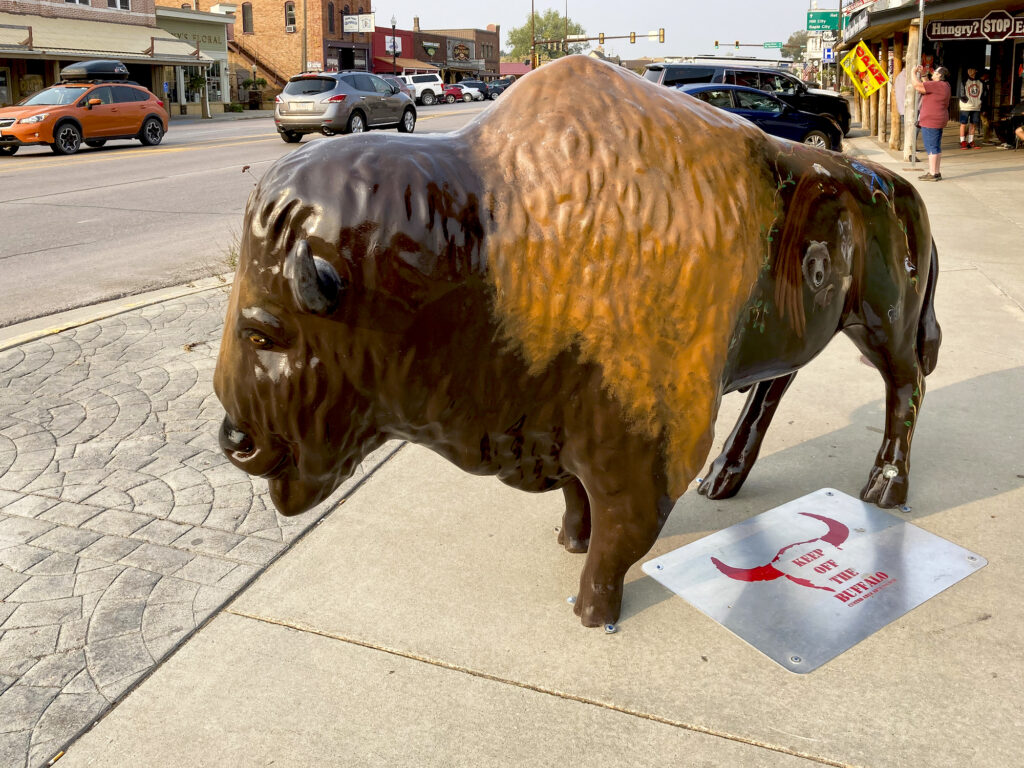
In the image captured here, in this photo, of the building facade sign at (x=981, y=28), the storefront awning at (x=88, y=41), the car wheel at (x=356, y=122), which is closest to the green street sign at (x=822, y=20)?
the building facade sign at (x=981, y=28)

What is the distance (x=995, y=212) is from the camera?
1028 centimetres

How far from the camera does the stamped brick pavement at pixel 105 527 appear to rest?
95.3 inches

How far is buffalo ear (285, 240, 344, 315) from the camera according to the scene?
177cm

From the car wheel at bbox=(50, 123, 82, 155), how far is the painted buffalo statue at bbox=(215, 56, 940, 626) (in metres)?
19.6

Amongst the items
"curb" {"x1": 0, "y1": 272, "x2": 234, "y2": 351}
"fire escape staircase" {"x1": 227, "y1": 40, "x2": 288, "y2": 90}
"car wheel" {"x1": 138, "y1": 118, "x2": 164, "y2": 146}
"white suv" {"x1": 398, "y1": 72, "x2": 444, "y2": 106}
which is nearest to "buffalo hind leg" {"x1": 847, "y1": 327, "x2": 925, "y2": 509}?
"curb" {"x1": 0, "y1": 272, "x2": 234, "y2": 351}

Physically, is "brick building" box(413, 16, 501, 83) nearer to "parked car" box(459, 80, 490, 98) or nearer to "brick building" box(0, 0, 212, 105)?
"parked car" box(459, 80, 490, 98)

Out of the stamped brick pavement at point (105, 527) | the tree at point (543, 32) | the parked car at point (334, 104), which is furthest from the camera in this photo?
the tree at point (543, 32)

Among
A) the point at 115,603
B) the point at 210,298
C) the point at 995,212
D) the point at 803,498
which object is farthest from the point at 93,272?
the point at 995,212

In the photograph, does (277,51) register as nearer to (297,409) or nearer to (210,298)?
(210,298)

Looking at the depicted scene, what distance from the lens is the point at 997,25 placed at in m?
16.3

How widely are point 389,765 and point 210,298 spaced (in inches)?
202

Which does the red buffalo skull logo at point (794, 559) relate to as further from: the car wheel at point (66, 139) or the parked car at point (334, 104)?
the car wheel at point (66, 139)

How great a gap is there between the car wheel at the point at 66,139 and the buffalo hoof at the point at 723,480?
19193mm

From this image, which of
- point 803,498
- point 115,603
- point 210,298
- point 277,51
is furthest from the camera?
point 277,51
